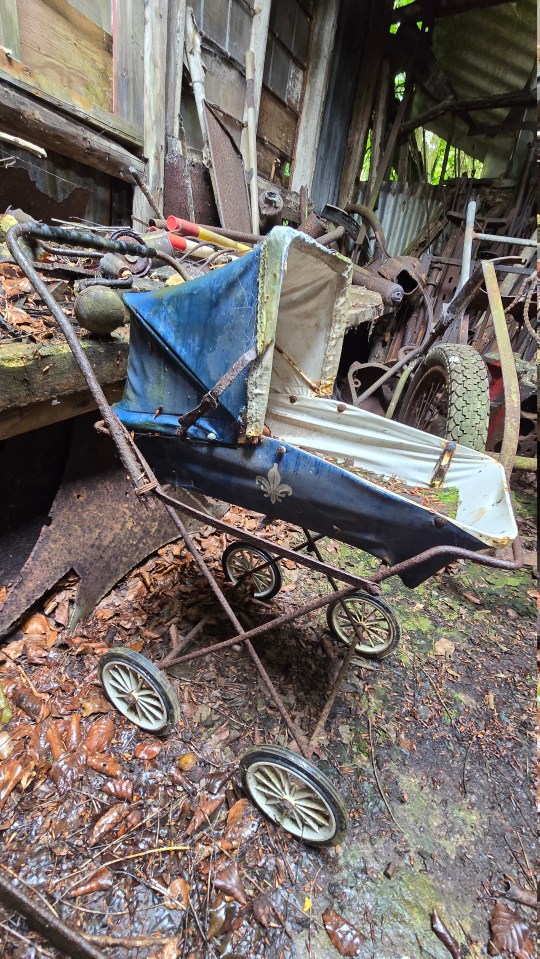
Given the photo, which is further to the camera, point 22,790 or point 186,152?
point 186,152

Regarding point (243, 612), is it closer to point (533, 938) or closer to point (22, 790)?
point (22, 790)

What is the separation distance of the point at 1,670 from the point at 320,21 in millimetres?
10117

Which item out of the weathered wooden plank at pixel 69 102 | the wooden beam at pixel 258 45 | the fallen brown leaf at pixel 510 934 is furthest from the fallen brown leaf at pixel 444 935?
the wooden beam at pixel 258 45

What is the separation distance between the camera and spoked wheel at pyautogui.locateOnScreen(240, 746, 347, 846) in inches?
67.6

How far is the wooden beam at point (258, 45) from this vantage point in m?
5.88

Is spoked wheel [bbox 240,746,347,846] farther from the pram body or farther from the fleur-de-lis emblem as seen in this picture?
the fleur-de-lis emblem

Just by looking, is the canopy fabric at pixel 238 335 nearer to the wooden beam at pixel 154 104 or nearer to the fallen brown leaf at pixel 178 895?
the fallen brown leaf at pixel 178 895

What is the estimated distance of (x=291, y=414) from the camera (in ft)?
8.95

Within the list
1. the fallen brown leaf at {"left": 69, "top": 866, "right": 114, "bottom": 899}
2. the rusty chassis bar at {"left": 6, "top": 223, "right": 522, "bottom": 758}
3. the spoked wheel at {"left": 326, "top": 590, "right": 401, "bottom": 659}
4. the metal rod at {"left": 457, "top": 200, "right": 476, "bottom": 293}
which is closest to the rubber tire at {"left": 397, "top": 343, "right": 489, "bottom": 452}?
the metal rod at {"left": 457, "top": 200, "right": 476, "bottom": 293}

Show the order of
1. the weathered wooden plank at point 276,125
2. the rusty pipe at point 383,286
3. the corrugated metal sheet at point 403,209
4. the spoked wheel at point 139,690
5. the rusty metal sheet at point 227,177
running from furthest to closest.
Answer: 1. the corrugated metal sheet at point 403,209
2. the weathered wooden plank at point 276,125
3. the rusty pipe at point 383,286
4. the rusty metal sheet at point 227,177
5. the spoked wheel at point 139,690

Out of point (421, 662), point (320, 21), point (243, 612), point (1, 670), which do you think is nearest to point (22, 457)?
point (1, 670)

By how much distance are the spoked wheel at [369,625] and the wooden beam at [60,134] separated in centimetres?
454

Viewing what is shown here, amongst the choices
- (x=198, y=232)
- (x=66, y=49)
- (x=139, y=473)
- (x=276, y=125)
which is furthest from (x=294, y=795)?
(x=276, y=125)

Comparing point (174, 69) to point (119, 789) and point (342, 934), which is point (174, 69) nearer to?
point (119, 789)
